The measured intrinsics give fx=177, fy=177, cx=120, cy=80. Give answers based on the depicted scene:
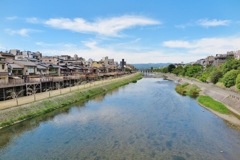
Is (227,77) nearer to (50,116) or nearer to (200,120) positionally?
(200,120)

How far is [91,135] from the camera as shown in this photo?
53.2 feet

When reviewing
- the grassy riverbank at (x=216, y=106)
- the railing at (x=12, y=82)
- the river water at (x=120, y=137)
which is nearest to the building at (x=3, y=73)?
the railing at (x=12, y=82)

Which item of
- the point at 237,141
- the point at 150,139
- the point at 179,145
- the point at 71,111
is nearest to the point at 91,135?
the point at 150,139

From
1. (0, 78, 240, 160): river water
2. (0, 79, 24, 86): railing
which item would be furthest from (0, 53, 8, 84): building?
(0, 78, 240, 160): river water

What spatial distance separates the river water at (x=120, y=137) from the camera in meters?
12.9

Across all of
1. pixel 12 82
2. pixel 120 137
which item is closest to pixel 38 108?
pixel 12 82

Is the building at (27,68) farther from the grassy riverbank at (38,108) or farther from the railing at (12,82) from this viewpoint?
the grassy riverbank at (38,108)

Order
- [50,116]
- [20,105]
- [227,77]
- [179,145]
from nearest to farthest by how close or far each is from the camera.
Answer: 1. [179,145]
2. [20,105]
3. [50,116]
4. [227,77]

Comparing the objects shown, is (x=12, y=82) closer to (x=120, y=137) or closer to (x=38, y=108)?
(x=38, y=108)

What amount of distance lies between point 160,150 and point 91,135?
6308mm

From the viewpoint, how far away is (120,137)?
1578cm

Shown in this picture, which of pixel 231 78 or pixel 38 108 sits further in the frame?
pixel 231 78

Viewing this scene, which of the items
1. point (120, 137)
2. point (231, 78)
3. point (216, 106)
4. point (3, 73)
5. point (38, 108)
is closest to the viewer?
point (120, 137)

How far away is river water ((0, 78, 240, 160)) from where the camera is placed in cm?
1288
